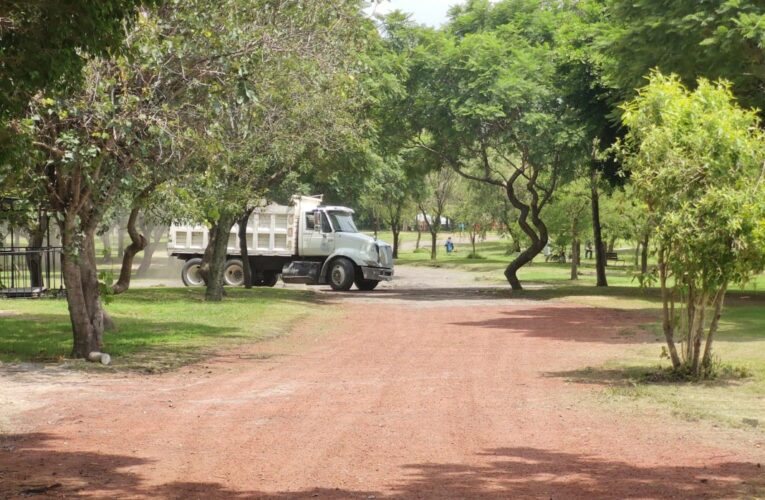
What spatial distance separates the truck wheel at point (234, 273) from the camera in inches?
1617

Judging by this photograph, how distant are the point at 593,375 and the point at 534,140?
21511 millimetres

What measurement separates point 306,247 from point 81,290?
22.5 metres

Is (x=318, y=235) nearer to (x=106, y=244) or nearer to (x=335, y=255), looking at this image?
(x=335, y=255)

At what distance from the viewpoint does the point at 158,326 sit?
74.5ft

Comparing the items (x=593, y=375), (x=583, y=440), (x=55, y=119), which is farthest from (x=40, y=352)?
(x=583, y=440)

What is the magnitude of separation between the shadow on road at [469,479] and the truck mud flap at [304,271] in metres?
29.7

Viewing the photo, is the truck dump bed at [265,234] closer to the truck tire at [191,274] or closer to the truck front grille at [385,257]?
the truck tire at [191,274]

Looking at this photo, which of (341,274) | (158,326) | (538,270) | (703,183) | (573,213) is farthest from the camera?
(538,270)

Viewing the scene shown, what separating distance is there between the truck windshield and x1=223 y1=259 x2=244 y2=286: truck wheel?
14.1 ft

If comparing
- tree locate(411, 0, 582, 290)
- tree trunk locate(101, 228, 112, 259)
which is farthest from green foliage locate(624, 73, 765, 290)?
tree locate(411, 0, 582, 290)

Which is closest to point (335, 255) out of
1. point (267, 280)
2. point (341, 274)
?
point (341, 274)

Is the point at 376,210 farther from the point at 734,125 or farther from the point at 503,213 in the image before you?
the point at 734,125

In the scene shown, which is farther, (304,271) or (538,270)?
(538,270)

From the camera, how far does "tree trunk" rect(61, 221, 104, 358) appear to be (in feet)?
53.2
